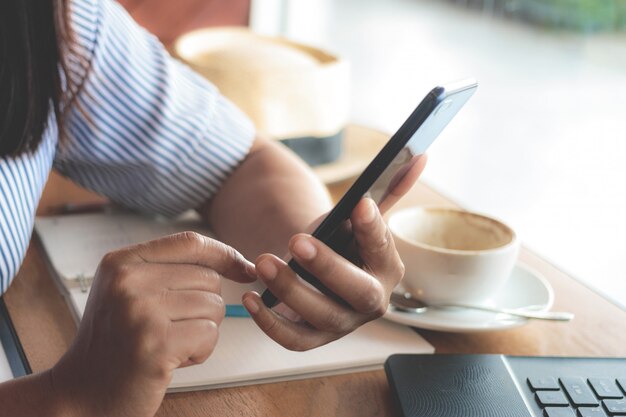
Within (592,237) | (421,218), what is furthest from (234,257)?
(592,237)

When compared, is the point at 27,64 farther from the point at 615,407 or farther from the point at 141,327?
the point at 615,407

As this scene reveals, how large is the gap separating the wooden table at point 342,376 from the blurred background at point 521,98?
0.40 feet

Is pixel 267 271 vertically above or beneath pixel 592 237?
above

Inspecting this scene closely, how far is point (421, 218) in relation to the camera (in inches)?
26.3

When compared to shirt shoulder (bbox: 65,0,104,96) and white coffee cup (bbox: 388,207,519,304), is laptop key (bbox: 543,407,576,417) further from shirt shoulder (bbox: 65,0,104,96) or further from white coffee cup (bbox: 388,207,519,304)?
shirt shoulder (bbox: 65,0,104,96)

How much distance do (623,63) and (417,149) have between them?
0.52 meters

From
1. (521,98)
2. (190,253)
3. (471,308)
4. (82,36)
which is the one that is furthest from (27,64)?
(521,98)

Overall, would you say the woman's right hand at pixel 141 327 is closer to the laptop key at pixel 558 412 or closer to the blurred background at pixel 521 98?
the laptop key at pixel 558 412

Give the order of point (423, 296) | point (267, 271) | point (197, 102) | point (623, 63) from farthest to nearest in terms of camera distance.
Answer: point (623, 63)
point (197, 102)
point (423, 296)
point (267, 271)

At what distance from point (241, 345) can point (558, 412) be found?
0.22 metres

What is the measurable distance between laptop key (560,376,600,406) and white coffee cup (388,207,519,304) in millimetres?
104

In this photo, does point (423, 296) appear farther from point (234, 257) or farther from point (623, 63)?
point (623, 63)

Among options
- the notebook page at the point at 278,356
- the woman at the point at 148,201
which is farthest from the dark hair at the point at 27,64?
the notebook page at the point at 278,356

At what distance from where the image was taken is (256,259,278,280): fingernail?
462mm
